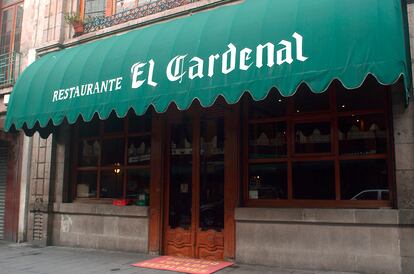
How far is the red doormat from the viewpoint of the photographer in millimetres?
7844

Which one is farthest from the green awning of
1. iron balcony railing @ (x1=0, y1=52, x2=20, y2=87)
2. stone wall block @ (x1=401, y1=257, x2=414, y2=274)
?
iron balcony railing @ (x1=0, y1=52, x2=20, y2=87)

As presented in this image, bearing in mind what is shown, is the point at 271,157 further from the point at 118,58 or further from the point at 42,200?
the point at 42,200

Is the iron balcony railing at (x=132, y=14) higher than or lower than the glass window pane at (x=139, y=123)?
higher

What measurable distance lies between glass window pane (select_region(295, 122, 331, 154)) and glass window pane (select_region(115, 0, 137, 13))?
5452mm

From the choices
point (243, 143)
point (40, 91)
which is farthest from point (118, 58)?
point (243, 143)

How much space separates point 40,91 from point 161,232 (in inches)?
163

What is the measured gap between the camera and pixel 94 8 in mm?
11836

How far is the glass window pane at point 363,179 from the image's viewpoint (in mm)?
7363

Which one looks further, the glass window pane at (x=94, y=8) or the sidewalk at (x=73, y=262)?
the glass window pane at (x=94, y=8)

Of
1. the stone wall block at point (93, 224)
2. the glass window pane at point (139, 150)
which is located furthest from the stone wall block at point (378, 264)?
the stone wall block at point (93, 224)

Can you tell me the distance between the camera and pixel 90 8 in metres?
12.0

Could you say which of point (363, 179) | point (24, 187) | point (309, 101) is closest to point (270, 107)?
point (309, 101)

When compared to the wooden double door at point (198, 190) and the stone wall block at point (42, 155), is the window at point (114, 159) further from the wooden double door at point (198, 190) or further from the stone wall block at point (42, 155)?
the stone wall block at point (42, 155)

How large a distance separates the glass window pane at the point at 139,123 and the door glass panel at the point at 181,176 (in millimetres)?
676
